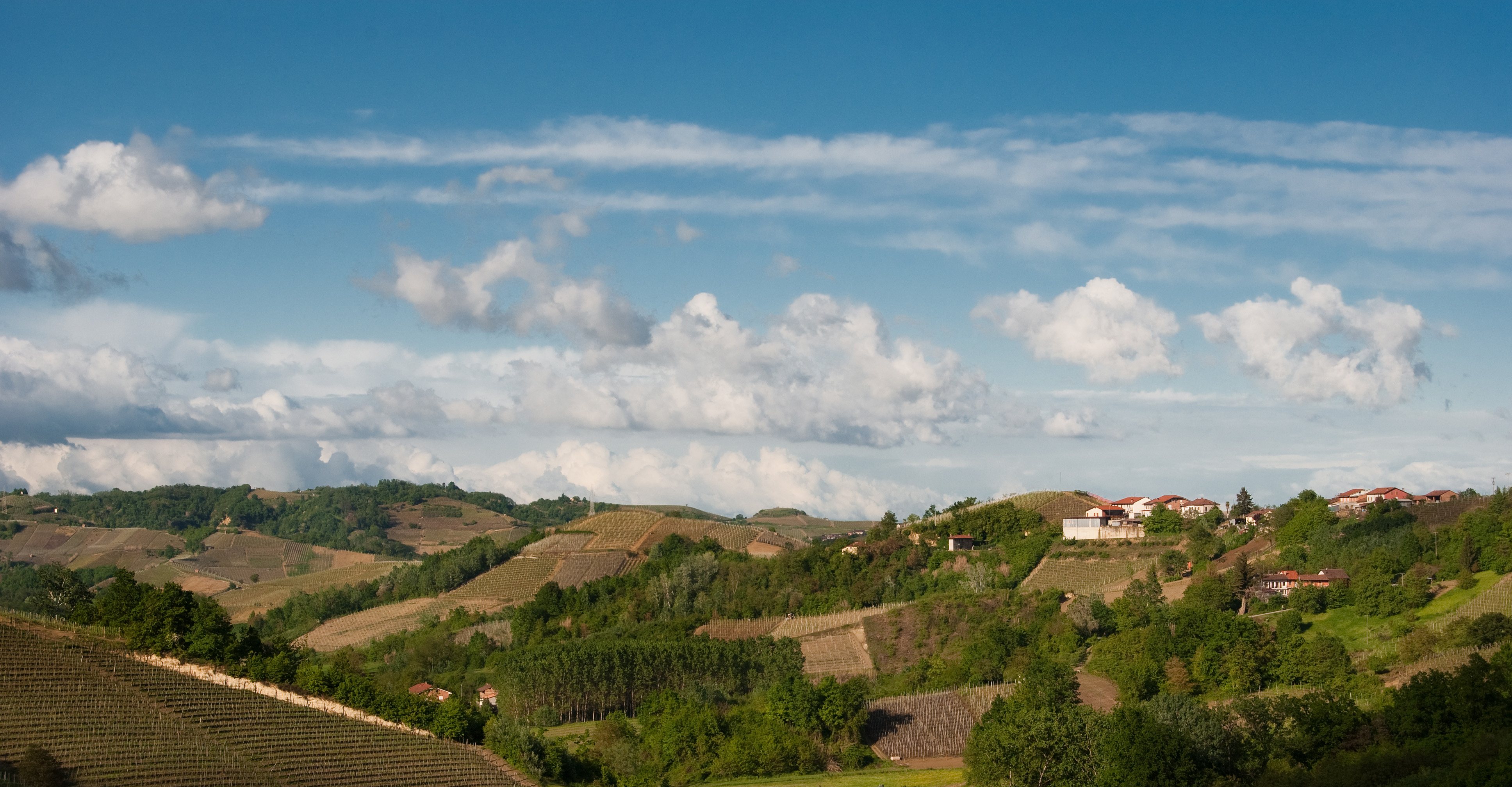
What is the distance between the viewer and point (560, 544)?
18988 cm

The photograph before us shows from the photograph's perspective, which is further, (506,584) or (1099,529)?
(506,584)

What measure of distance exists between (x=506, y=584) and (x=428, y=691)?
58.0 metres

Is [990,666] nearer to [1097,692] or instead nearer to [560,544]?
[1097,692]

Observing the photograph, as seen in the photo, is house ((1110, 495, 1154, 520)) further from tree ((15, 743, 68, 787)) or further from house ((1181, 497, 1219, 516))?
tree ((15, 743, 68, 787))

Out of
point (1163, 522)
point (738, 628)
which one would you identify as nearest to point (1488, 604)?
point (1163, 522)

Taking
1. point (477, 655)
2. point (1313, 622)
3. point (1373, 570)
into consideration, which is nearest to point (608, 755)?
point (477, 655)

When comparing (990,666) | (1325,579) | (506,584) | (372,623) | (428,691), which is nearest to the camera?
(990,666)

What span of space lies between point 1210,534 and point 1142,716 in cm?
7587

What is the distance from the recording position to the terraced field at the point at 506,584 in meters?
165

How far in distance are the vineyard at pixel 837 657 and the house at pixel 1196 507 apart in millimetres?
52677

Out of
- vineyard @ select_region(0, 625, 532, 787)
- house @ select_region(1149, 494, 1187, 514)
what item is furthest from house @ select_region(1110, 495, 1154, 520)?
vineyard @ select_region(0, 625, 532, 787)

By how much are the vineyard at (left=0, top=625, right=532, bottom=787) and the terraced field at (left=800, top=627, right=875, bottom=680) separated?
4377 centimetres

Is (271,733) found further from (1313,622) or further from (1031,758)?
(1313,622)

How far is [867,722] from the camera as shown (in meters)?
96.8
